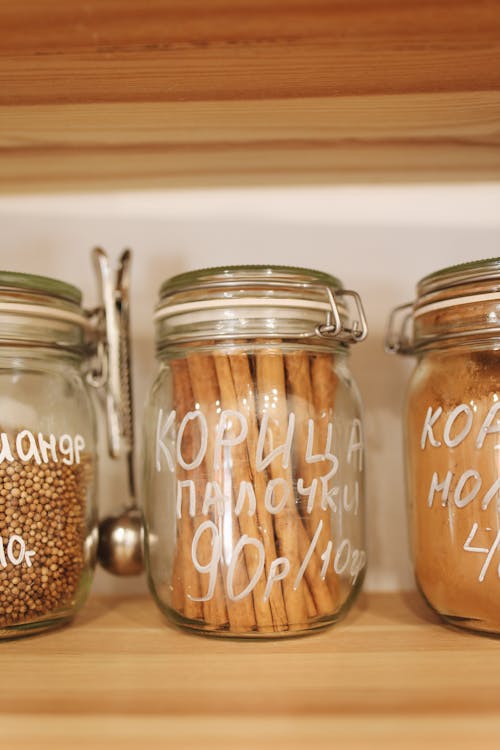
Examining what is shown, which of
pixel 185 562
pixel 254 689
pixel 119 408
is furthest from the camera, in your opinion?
pixel 119 408

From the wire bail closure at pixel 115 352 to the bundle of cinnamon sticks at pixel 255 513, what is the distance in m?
0.11

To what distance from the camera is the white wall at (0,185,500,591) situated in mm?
651

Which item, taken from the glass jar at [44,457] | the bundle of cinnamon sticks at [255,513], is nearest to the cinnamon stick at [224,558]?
the bundle of cinnamon sticks at [255,513]

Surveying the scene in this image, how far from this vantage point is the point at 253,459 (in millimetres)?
485

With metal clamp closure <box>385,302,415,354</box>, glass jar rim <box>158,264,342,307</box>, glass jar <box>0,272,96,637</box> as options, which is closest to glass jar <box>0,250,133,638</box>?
glass jar <box>0,272,96,637</box>

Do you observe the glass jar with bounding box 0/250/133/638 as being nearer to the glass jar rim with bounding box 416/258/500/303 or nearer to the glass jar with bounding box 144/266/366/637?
the glass jar with bounding box 144/266/366/637

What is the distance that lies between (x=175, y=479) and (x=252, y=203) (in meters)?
0.28

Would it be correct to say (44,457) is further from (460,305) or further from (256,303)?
(460,305)

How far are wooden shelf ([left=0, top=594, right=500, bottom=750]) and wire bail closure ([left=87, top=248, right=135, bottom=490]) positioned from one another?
16 centimetres

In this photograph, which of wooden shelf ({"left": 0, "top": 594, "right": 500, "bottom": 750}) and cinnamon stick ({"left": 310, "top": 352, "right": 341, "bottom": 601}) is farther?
cinnamon stick ({"left": 310, "top": 352, "right": 341, "bottom": 601})

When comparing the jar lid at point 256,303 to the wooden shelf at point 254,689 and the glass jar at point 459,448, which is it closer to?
the glass jar at point 459,448

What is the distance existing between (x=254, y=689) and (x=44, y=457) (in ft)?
0.68

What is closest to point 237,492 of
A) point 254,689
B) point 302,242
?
point 254,689

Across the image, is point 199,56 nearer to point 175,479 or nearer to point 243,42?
point 243,42
